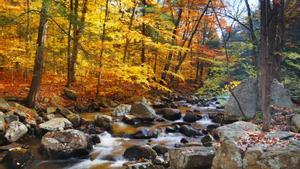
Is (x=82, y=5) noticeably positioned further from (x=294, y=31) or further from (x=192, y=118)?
(x=294, y=31)

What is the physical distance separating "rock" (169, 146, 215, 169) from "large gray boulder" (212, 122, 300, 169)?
0.50m

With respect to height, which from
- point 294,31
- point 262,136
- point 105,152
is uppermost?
point 294,31

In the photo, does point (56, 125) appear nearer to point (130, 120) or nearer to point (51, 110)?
point (51, 110)

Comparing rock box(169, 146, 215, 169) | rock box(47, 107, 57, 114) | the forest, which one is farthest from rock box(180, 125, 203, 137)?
rock box(47, 107, 57, 114)

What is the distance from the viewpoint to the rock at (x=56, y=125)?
30.5ft

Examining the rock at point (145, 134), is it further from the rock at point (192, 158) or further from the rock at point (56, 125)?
the rock at point (192, 158)

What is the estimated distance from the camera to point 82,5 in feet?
52.1

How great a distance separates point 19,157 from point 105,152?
90.6 inches

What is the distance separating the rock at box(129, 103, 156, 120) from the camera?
1257 centimetres

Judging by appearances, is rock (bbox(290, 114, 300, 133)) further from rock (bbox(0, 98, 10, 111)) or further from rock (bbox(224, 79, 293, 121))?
rock (bbox(0, 98, 10, 111))

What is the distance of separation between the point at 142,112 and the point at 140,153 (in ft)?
16.1

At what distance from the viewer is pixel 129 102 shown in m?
16.2

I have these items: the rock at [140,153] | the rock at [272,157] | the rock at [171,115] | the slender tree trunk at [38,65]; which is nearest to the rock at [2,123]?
the slender tree trunk at [38,65]

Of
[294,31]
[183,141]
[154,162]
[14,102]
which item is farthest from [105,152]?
[294,31]
